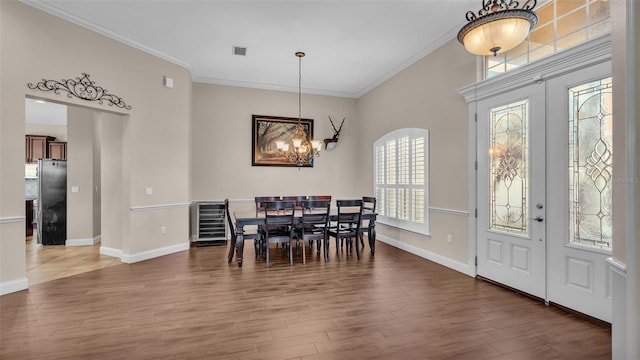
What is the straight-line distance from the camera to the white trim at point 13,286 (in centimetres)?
333

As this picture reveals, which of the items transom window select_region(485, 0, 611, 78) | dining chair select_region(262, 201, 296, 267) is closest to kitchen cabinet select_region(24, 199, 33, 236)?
dining chair select_region(262, 201, 296, 267)

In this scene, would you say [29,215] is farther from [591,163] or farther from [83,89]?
[591,163]

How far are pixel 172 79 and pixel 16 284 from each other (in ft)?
11.9

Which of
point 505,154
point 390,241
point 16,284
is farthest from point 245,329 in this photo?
point 390,241

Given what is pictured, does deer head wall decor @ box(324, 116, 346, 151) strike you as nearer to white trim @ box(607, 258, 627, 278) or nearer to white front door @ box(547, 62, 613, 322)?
white front door @ box(547, 62, 613, 322)

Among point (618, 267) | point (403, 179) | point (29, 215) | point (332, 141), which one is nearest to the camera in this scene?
point (618, 267)

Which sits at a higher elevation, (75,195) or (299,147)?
(299,147)

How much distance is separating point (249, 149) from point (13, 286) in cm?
423

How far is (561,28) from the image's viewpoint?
3104mm

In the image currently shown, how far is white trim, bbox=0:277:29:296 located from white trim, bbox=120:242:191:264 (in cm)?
123

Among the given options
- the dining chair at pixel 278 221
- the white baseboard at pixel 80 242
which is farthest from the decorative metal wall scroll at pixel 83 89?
the white baseboard at pixel 80 242

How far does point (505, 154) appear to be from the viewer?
3588 mm

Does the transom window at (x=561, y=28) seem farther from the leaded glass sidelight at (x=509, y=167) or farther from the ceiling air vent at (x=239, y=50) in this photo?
the ceiling air vent at (x=239, y=50)

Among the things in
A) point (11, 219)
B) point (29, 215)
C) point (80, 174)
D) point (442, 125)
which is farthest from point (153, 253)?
point (442, 125)
